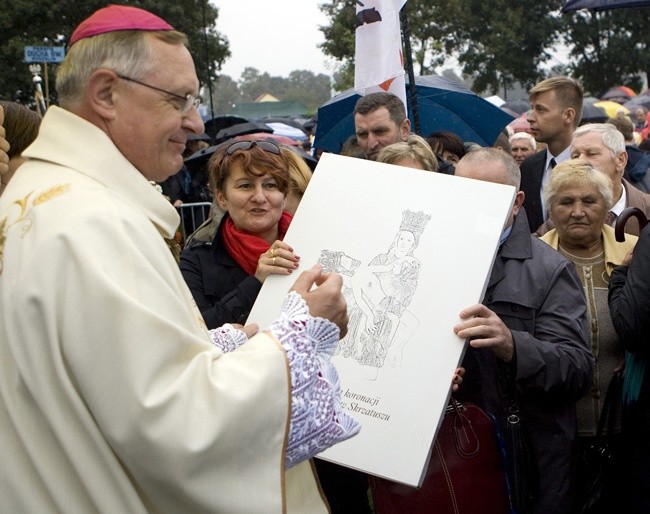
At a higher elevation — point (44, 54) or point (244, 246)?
point (44, 54)

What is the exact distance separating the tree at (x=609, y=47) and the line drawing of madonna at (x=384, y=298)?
40.6 meters

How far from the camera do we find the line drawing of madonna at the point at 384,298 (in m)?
2.88

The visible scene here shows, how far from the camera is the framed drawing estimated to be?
2.74 metres

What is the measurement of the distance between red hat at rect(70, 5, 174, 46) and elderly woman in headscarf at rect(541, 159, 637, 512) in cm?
225

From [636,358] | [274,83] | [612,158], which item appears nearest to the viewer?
[636,358]

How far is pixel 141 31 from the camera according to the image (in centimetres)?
212

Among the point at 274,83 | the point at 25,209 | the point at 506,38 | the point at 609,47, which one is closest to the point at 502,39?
the point at 506,38

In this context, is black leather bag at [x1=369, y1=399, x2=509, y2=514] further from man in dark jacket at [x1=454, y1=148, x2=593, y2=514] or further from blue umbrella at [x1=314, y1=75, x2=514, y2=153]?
blue umbrella at [x1=314, y1=75, x2=514, y2=153]

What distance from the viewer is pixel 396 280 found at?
9.63ft

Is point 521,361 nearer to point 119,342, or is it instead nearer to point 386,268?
point 386,268

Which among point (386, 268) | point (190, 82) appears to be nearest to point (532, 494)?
point (386, 268)

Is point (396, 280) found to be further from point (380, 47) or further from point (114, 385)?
point (380, 47)

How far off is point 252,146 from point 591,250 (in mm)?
1542

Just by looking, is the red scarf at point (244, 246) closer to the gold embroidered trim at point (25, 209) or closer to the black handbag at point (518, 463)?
the black handbag at point (518, 463)
